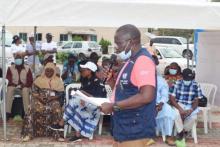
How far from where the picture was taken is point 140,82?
12.8 ft

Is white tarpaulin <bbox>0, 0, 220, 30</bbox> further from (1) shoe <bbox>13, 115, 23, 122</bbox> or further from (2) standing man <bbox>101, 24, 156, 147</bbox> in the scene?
(2) standing man <bbox>101, 24, 156, 147</bbox>

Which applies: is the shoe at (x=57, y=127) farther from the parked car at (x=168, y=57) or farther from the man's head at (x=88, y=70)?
the parked car at (x=168, y=57)

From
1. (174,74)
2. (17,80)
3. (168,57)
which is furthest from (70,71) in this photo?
(168,57)

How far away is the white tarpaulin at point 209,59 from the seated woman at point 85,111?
3630 mm

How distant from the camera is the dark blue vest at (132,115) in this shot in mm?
4012

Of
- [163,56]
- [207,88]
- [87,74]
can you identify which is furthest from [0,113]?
[163,56]

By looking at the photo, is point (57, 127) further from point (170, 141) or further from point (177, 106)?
point (177, 106)

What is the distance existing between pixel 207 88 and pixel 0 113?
4020 mm

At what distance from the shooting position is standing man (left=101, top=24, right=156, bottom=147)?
3.92 metres

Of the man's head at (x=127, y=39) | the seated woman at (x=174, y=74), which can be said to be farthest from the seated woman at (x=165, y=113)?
the man's head at (x=127, y=39)

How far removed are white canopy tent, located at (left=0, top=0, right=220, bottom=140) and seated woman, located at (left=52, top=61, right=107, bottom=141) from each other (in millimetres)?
793

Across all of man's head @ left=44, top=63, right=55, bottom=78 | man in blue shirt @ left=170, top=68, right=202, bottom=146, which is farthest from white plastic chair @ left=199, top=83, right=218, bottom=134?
man's head @ left=44, top=63, right=55, bottom=78

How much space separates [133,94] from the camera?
158 inches

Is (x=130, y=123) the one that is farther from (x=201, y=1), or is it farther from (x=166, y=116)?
(x=201, y=1)
